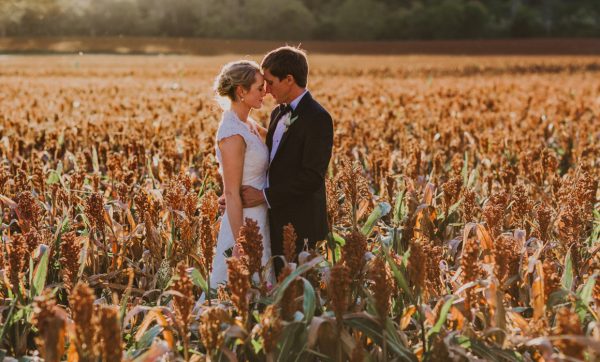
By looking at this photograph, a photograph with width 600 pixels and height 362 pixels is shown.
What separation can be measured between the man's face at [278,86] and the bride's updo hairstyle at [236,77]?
82 millimetres

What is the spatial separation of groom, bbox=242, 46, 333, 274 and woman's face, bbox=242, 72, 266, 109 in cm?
4

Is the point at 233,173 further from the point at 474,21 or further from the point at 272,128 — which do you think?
the point at 474,21

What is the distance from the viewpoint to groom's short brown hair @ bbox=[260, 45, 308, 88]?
3.94m

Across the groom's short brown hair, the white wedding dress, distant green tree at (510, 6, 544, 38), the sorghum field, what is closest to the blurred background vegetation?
distant green tree at (510, 6, 544, 38)

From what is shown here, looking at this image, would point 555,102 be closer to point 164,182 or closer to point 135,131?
point 135,131

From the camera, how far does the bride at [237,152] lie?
158 inches

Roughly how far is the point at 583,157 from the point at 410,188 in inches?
107

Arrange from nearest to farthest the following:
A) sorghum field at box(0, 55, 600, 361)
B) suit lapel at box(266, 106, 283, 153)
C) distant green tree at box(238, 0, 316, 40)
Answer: sorghum field at box(0, 55, 600, 361), suit lapel at box(266, 106, 283, 153), distant green tree at box(238, 0, 316, 40)

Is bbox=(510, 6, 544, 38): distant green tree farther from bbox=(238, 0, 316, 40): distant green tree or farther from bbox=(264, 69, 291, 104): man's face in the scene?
bbox=(264, 69, 291, 104): man's face

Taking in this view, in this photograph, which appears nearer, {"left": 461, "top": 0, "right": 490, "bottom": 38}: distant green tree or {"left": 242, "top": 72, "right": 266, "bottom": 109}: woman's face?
{"left": 242, "top": 72, "right": 266, "bottom": 109}: woman's face

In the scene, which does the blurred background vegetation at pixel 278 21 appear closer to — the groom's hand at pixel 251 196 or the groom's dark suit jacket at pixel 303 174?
the groom's hand at pixel 251 196

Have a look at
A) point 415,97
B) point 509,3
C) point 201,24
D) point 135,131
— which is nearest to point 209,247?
point 135,131

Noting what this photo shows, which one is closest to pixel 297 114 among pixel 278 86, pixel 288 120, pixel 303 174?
pixel 288 120

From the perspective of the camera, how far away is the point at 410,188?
17.2 feet
